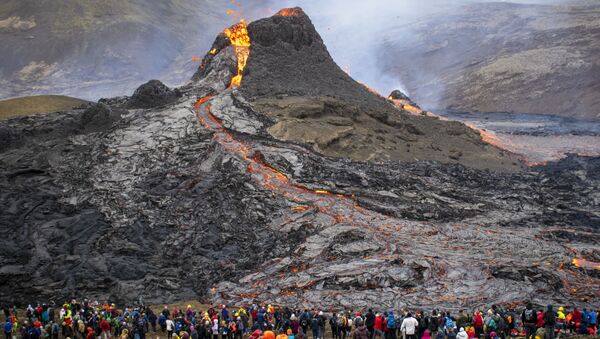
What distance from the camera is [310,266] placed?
3725cm

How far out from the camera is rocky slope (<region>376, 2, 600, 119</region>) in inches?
4651

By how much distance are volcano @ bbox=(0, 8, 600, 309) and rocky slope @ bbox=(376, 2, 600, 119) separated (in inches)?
2372

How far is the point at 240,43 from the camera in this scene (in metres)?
70.5

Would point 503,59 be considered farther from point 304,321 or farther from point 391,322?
point 391,322

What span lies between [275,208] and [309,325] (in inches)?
681

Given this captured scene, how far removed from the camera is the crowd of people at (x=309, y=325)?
22781mm

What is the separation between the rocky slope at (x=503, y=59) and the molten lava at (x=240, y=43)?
6520 cm

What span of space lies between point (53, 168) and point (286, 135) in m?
18.4

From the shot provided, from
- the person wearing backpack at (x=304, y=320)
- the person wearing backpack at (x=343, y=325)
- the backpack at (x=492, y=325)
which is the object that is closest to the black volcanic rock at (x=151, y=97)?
the person wearing backpack at (x=304, y=320)

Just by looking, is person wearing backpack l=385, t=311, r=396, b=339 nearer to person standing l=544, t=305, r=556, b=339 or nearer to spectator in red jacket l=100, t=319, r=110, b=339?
person standing l=544, t=305, r=556, b=339

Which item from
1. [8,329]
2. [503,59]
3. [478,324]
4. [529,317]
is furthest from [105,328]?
[503,59]

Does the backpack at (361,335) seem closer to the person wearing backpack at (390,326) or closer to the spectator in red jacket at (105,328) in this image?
the person wearing backpack at (390,326)

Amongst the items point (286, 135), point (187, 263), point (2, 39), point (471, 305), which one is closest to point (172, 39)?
point (2, 39)

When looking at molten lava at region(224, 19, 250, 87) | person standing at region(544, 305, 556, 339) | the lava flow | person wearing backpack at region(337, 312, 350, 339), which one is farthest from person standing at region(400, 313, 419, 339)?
molten lava at region(224, 19, 250, 87)
